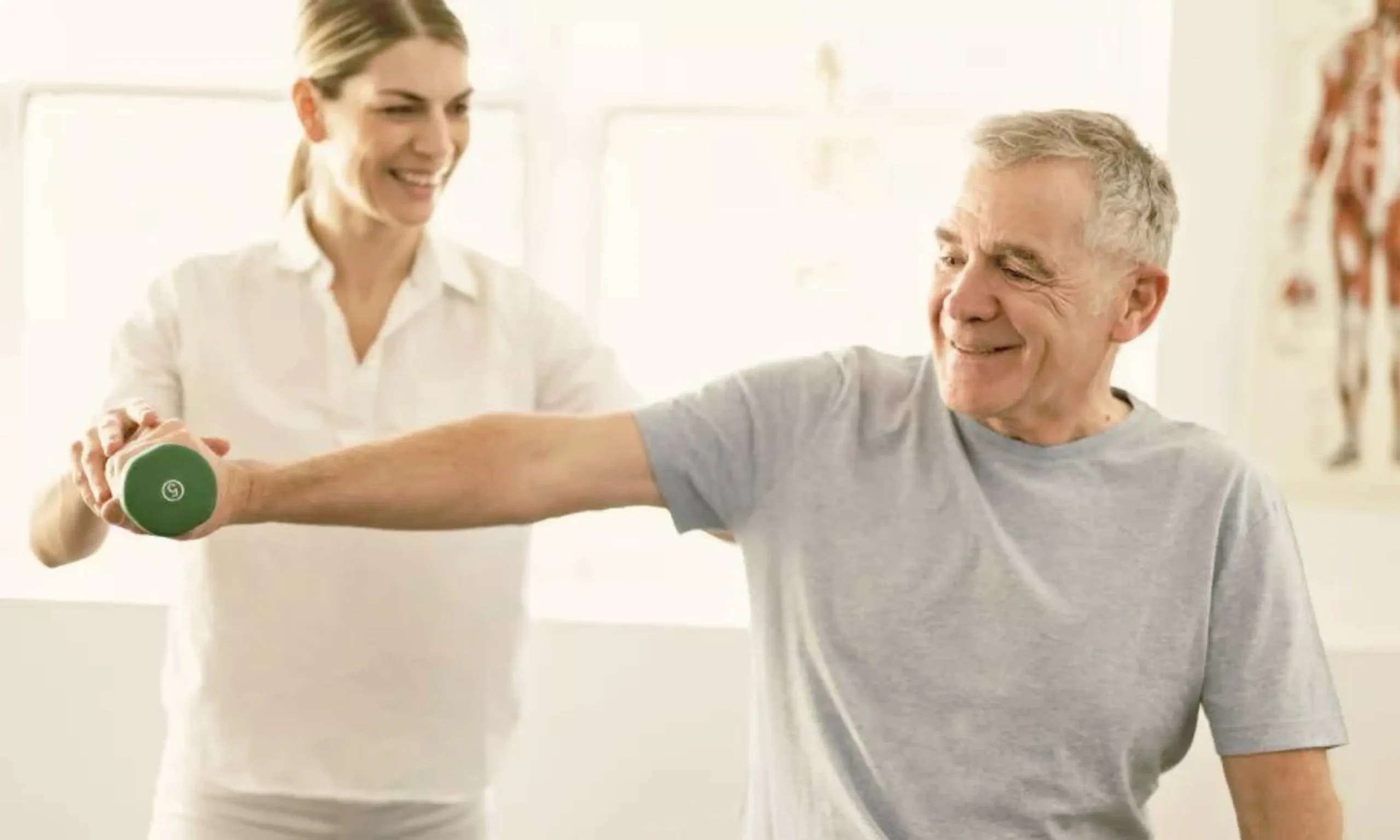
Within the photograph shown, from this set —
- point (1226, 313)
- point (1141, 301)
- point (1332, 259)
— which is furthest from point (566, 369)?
point (1332, 259)

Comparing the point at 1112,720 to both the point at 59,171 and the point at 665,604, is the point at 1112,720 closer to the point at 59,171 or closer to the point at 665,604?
the point at 665,604

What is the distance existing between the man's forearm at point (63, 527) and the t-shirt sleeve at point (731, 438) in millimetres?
617

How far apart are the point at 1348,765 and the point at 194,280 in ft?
5.76

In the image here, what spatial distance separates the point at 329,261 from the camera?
197cm

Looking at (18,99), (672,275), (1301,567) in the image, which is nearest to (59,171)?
(18,99)

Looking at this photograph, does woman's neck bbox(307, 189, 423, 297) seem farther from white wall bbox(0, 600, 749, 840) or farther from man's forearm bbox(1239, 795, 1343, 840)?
man's forearm bbox(1239, 795, 1343, 840)

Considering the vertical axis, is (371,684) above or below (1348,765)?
above

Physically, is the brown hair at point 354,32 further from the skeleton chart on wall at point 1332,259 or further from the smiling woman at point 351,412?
the skeleton chart on wall at point 1332,259

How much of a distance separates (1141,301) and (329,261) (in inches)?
36.8

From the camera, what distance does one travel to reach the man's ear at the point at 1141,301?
1616 millimetres

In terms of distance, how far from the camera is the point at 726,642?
99.6 inches

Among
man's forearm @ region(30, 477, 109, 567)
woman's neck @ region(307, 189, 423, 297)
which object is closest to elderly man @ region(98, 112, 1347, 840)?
man's forearm @ region(30, 477, 109, 567)

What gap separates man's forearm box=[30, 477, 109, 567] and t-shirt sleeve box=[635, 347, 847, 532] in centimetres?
62

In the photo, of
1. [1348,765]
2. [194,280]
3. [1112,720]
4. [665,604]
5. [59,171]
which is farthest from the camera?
[59,171]
